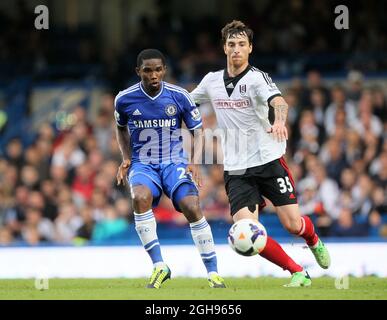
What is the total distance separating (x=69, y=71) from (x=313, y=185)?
7.22 meters

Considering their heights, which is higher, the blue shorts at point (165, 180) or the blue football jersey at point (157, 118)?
the blue football jersey at point (157, 118)

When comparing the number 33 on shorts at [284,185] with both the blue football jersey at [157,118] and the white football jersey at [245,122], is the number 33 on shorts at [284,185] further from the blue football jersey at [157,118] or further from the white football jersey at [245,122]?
the blue football jersey at [157,118]

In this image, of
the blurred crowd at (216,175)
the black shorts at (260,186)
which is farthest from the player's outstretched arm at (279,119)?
the blurred crowd at (216,175)

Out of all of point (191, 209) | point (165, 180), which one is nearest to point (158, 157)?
point (165, 180)

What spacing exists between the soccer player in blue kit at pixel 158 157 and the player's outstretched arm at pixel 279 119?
→ 3.36 ft

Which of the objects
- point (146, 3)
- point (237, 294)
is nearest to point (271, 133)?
point (237, 294)

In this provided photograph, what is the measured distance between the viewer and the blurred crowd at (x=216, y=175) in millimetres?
15992

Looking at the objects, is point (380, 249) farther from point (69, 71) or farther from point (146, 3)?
point (146, 3)

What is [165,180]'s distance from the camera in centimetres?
1111

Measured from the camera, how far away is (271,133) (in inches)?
426

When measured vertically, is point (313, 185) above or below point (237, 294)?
above

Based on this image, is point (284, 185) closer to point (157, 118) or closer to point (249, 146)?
point (249, 146)

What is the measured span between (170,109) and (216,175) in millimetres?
6116
